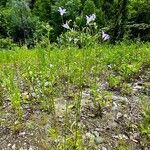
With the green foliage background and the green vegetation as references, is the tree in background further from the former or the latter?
the green vegetation

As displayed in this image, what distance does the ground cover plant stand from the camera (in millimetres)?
5109

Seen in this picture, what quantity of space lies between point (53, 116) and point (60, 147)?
74 cm

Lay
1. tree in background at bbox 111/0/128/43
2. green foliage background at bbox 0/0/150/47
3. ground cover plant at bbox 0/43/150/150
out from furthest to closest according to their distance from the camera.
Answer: green foliage background at bbox 0/0/150/47
tree in background at bbox 111/0/128/43
ground cover plant at bbox 0/43/150/150

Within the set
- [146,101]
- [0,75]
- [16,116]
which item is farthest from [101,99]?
[0,75]

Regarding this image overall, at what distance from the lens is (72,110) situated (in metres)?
5.68

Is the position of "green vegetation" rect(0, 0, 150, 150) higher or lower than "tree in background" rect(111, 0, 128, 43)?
higher

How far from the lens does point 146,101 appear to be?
602 cm

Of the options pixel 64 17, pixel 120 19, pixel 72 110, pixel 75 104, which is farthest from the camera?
pixel 64 17

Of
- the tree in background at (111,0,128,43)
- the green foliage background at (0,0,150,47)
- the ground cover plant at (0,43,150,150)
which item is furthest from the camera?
the green foliage background at (0,0,150,47)

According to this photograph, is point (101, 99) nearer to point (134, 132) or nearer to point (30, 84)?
point (134, 132)

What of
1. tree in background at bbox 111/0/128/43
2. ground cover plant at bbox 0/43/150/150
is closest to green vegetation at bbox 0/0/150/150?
ground cover plant at bbox 0/43/150/150

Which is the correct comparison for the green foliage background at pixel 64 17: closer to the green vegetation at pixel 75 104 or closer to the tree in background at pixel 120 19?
the tree in background at pixel 120 19

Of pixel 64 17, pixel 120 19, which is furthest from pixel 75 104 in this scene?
pixel 64 17

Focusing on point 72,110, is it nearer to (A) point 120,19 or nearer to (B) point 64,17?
(A) point 120,19
